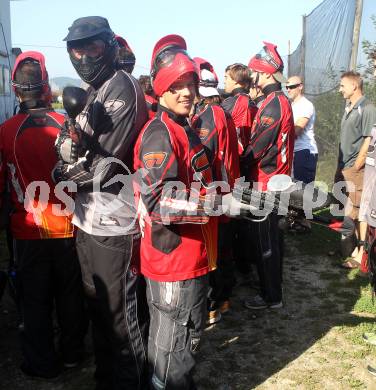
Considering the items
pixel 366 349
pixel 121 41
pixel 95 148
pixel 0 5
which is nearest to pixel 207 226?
pixel 95 148

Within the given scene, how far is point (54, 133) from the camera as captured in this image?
309 centimetres

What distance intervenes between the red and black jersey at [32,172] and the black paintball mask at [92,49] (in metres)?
0.53

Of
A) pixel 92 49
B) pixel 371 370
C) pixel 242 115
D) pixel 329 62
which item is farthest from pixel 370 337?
pixel 329 62

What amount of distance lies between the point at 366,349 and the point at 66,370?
8.08 ft

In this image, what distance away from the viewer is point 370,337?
12.5ft

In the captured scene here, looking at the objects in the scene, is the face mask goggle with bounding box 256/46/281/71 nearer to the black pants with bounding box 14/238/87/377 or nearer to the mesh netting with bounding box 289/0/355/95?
the black pants with bounding box 14/238/87/377

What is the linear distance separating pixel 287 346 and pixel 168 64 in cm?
263

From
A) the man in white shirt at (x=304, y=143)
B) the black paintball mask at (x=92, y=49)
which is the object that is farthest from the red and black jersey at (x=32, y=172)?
the man in white shirt at (x=304, y=143)

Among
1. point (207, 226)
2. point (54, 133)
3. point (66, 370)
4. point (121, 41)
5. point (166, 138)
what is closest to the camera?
point (166, 138)

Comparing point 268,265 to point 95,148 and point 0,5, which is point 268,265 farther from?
point 0,5

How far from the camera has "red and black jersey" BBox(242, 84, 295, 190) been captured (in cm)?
415

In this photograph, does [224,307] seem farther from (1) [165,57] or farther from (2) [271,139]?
(1) [165,57]

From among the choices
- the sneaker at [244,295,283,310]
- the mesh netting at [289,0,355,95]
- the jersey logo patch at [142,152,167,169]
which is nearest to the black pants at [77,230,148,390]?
the jersey logo patch at [142,152,167,169]

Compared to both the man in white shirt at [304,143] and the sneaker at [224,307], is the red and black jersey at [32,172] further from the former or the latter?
the man in white shirt at [304,143]
